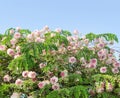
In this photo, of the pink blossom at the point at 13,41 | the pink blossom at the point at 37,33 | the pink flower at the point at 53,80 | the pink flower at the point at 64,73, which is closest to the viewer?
the pink flower at the point at 53,80

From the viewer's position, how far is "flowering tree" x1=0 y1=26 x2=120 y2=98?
26.7ft

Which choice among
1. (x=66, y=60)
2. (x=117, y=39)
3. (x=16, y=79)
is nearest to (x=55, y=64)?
(x=66, y=60)

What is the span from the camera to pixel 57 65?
889 centimetres

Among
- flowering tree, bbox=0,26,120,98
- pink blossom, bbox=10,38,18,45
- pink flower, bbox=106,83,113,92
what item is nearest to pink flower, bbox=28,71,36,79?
flowering tree, bbox=0,26,120,98

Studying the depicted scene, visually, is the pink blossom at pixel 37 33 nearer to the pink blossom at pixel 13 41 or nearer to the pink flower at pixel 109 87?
the pink blossom at pixel 13 41

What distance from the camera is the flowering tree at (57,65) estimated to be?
8.12 meters

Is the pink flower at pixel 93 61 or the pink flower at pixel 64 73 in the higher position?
the pink flower at pixel 93 61

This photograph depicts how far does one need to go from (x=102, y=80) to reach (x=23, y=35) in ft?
7.67

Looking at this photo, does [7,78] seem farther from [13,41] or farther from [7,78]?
[13,41]

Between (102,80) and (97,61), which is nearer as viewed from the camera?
(102,80)

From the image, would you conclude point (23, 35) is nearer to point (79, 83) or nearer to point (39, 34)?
point (39, 34)

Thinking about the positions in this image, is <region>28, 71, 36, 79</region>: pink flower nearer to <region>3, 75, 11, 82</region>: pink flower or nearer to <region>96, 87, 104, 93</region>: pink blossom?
<region>3, 75, 11, 82</region>: pink flower

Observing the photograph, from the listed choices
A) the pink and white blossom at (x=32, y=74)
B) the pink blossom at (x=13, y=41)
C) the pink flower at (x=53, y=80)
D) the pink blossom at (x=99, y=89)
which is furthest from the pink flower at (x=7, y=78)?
the pink blossom at (x=99, y=89)

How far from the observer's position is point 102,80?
840 cm
